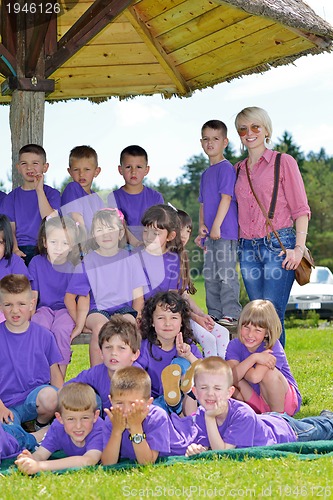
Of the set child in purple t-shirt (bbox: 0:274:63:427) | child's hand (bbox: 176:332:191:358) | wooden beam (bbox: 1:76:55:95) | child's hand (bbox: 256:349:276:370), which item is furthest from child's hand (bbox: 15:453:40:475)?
wooden beam (bbox: 1:76:55:95)

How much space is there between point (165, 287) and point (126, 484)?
2634 mm

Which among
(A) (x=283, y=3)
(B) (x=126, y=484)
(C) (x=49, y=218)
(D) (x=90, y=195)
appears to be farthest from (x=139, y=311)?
(A) (x=283, y=3)

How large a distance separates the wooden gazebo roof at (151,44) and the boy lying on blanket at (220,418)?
3.43 meters

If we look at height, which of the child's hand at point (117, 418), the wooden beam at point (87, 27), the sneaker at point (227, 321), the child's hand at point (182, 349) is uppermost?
the wooden beam at point (87, 27)

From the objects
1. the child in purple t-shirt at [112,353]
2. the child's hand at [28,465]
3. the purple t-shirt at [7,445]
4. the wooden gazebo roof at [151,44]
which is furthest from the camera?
the wooden gazebo roof at [151,44]

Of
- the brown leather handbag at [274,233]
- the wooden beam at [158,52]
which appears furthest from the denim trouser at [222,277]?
the wooden beam at [158,52]

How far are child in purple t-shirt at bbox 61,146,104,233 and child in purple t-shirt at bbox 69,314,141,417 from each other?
6.96 ft

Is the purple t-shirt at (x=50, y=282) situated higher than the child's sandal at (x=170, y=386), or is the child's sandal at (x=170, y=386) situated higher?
the purple t-shirt at (x=50, y=282)

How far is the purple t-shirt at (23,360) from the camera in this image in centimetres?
585

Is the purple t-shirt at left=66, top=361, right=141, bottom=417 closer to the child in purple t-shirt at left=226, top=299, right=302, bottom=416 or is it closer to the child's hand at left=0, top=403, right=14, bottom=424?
the child's hand at left=0, top=403, right=14, bottom=424

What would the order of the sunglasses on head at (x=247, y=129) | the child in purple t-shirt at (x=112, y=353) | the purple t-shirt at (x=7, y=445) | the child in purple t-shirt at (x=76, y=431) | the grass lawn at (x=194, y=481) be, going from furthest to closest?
the sunglasses on head at (x=247, y=129) → the child in purple t-shirt at (x=112, y=353) → the purple t-shirt at (x=7, y=445) → the child in purple t-shirt at (x=76, y=431) → the grass lawn at (x=194, y=481)

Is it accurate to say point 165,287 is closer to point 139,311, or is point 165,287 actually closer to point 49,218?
point 139,311

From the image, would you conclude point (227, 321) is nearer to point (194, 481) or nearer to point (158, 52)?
point (194, 481)

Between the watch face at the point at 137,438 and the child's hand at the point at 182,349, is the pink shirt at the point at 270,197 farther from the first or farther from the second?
the watch face at the point at 137,438
